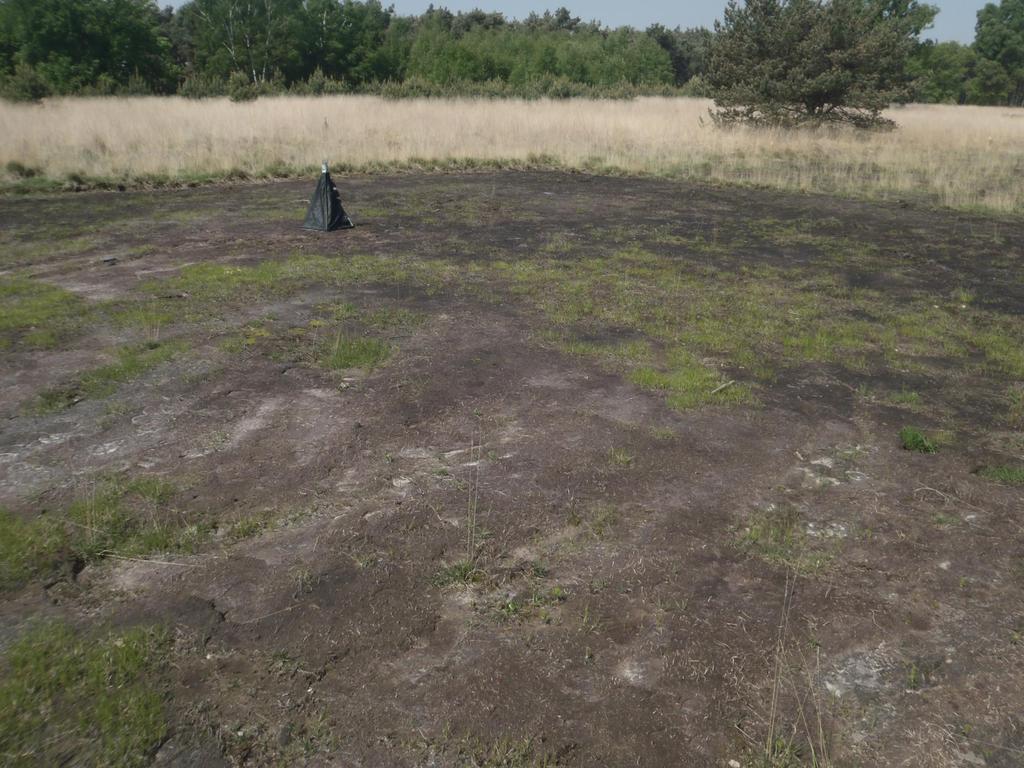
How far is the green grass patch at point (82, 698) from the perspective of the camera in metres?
2.43

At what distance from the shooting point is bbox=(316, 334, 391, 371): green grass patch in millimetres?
5836

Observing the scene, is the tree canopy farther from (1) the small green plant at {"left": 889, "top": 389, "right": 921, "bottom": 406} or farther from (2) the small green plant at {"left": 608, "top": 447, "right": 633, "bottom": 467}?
(2) the small green plant at {"left": 608, "top": 447, "right": 633, "bottom": 467}

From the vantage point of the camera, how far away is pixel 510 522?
Answer: 381 centimetres

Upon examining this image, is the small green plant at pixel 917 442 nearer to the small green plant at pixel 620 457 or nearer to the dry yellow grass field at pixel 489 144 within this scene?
the small green plant at pixel 620 457

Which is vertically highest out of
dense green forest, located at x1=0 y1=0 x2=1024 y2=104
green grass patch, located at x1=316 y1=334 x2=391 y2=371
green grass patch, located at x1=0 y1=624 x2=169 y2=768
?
dense green forest, located at x1=0 y1=0 x2=1024 y2=104

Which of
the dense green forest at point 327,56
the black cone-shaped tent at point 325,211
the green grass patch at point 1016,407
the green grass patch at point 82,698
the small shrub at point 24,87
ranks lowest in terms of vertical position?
the green grass patch at point 82,698

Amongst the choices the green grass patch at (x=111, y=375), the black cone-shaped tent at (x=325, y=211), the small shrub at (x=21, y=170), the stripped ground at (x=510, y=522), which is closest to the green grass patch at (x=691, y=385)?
the stripped ground at (x=510, y=522)

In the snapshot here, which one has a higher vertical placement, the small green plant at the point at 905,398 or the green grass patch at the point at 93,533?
the small green plant at the point at 905,398

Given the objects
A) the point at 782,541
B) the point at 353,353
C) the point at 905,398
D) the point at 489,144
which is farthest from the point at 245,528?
the point at 489,144

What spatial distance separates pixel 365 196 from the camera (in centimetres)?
1393

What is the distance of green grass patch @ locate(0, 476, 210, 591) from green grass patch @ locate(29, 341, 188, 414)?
1436mm

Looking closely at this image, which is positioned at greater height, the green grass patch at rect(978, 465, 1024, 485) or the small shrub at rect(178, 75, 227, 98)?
the small shrub at rect(178, 75, 227, 98)

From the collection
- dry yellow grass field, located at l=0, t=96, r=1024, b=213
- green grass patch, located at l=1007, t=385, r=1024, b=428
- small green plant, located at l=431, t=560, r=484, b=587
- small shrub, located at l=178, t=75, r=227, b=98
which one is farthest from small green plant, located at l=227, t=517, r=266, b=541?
small shrub, located at l=178, t=75, r=227, b=98

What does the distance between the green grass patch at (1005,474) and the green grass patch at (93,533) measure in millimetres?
4431
